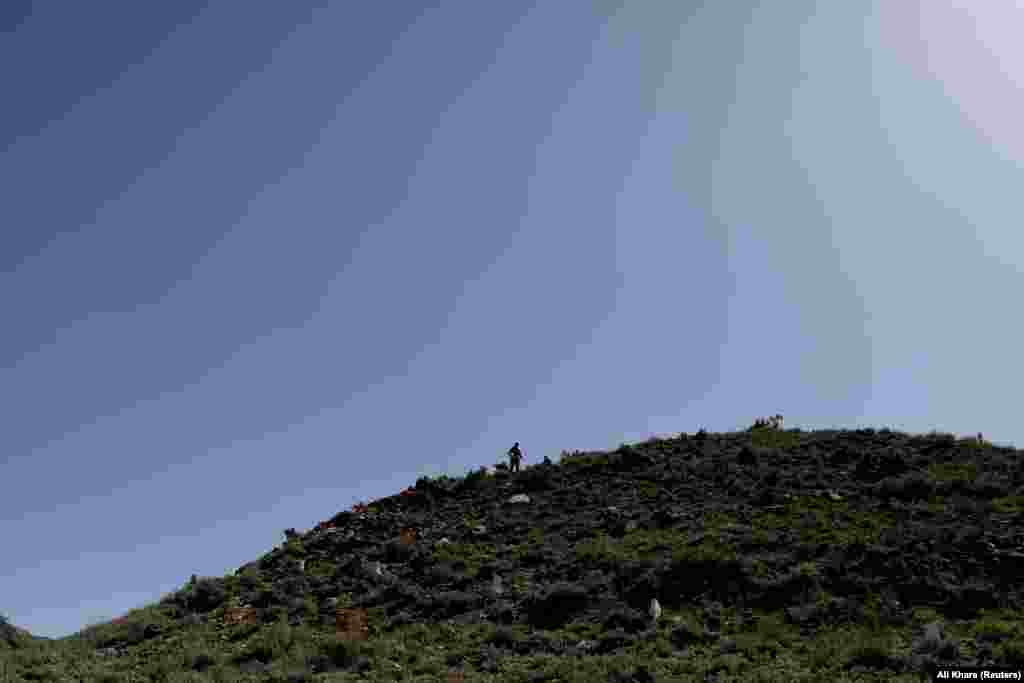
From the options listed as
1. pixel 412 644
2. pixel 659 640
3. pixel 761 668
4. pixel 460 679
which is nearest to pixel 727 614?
pixel 659 640

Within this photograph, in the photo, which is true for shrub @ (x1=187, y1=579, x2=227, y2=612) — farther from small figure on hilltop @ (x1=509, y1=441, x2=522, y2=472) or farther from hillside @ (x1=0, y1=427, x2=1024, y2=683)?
small figure on hilltop @ (x1=509, y1=441, x2=522, y2=472)

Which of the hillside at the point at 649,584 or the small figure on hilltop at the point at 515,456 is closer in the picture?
the hillside at the point at 649,584

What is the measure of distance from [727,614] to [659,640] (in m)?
2.32

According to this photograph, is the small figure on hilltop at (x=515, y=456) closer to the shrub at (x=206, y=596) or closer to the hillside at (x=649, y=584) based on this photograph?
the hillside at (x=649, y=584)

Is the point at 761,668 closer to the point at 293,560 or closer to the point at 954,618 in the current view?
the point at 954,618

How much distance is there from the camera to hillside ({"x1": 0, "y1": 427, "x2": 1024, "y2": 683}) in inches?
659

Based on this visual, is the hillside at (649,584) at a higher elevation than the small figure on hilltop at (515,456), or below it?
below

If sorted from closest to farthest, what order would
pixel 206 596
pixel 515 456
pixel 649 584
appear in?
pixel 649 584 → pixel 206 596 → pixel 515 456

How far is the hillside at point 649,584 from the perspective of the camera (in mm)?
16750

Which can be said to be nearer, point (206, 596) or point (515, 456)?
point (206, 596)

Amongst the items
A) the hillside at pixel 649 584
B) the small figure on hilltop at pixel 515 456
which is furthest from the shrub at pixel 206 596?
the small figure on hilltop at pixel 515 456

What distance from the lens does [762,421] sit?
38.2 m

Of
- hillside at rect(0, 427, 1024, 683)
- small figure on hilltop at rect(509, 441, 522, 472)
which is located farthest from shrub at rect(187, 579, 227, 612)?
small figure on hilltop at rect(509, 441, 522, 472)

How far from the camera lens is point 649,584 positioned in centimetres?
2128
